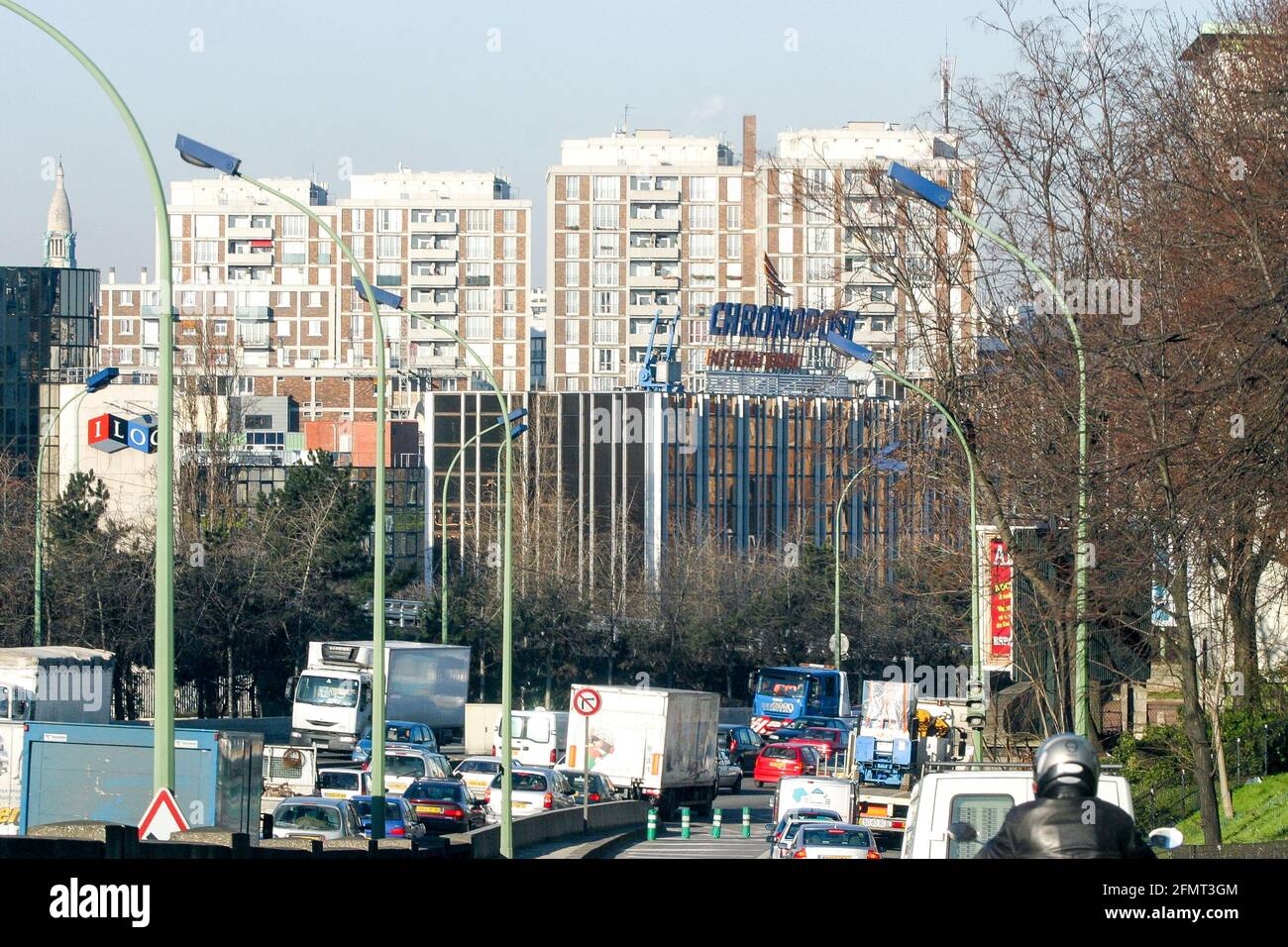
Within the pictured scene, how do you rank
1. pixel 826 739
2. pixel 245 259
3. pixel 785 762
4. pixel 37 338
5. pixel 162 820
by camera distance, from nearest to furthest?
pixel 162 820 < pixel 785 762 < pixel 826 739 < pixel 37 338 < pixel 245 259

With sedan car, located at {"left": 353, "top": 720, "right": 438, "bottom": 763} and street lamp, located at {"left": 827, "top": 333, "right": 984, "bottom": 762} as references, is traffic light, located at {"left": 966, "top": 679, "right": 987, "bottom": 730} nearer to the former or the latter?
street lamp, located at {"left": 827, "top": 333, "right": 984, "bottom": 762}

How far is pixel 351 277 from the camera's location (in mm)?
156250

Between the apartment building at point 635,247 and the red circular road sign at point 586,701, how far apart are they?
377ft

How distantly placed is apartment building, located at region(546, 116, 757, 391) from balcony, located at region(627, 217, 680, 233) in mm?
78

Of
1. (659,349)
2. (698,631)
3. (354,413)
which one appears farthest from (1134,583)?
(354,413)

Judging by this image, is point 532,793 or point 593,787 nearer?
point 532,793

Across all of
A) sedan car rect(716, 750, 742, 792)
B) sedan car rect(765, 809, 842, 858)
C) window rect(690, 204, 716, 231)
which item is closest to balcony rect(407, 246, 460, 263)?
window rect(690, 204, 716, 231)

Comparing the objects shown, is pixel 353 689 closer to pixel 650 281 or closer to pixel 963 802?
pixel 963 802

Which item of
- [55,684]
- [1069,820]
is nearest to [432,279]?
[55,684]

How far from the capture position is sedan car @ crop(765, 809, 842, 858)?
79.2ft

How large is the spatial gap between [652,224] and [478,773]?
111m

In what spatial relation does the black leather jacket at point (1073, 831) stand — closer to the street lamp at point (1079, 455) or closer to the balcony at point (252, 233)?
the street lamp at point (1079, 455)

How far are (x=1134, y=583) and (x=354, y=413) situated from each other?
123m

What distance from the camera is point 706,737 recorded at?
40500 millimetres
